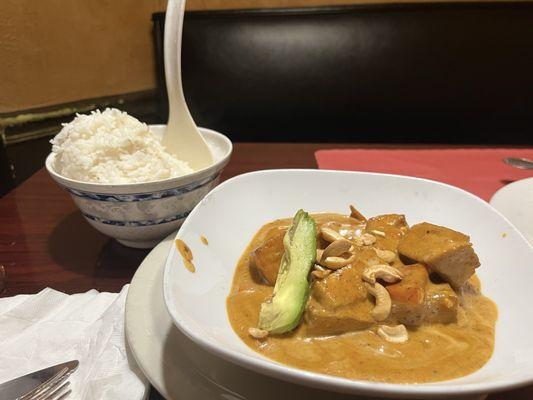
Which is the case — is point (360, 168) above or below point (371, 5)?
below

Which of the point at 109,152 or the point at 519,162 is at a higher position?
the point at 109,152

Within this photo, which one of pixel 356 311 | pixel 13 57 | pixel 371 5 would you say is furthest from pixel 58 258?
pixel 371 5

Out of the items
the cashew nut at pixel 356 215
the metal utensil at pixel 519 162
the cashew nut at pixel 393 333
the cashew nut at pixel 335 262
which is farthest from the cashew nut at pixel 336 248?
the metal utensil at pixel 519 162

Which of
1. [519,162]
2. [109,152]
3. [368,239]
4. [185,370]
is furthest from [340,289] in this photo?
[519,162]

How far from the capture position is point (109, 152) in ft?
4.58

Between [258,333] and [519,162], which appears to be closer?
[258,333]

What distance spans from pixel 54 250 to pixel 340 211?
1.02m

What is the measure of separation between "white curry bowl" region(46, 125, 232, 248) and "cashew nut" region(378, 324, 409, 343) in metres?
0.72

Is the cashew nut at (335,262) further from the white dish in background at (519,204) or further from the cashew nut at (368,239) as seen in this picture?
the white dish in background at (519,204)

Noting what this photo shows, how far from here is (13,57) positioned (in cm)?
265

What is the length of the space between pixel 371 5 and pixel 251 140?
138cm

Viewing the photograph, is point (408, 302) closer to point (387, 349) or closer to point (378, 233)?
point (387, 349)

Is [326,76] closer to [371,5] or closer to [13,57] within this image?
[371,5]

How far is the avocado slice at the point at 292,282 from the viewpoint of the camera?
3.26 feet
